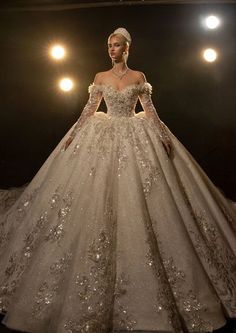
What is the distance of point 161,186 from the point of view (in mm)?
2324

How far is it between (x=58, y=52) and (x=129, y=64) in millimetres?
727

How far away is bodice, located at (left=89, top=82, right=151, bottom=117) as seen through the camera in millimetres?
2803

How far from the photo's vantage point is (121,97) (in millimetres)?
2799

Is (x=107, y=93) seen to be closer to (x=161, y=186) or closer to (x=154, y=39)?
(x=161, y=186)

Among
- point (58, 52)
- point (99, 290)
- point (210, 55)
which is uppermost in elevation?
point (58, 52)

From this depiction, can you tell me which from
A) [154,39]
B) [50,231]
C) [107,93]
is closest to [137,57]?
[154,39]

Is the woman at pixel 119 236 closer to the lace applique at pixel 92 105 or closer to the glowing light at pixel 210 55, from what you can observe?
the lace applique at pixel 92 105

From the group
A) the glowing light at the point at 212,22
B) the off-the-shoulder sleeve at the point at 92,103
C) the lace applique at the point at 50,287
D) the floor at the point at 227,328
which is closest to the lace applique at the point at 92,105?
the off-the-shoulder sleeve at the point at 92,103

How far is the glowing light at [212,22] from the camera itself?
3.93 m

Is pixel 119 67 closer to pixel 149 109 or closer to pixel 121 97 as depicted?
pixel 121 97

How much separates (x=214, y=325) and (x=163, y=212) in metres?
0.64

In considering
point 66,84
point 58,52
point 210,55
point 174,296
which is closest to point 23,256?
point 174,296

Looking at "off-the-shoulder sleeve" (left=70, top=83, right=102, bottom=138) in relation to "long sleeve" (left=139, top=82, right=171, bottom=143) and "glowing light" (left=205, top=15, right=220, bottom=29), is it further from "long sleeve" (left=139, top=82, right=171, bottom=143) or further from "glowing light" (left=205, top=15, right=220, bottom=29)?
"glowing light" (left=205, top=15, right=220, bottom=29)

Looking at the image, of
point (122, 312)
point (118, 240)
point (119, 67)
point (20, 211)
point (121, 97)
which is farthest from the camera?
point (119, 67)
